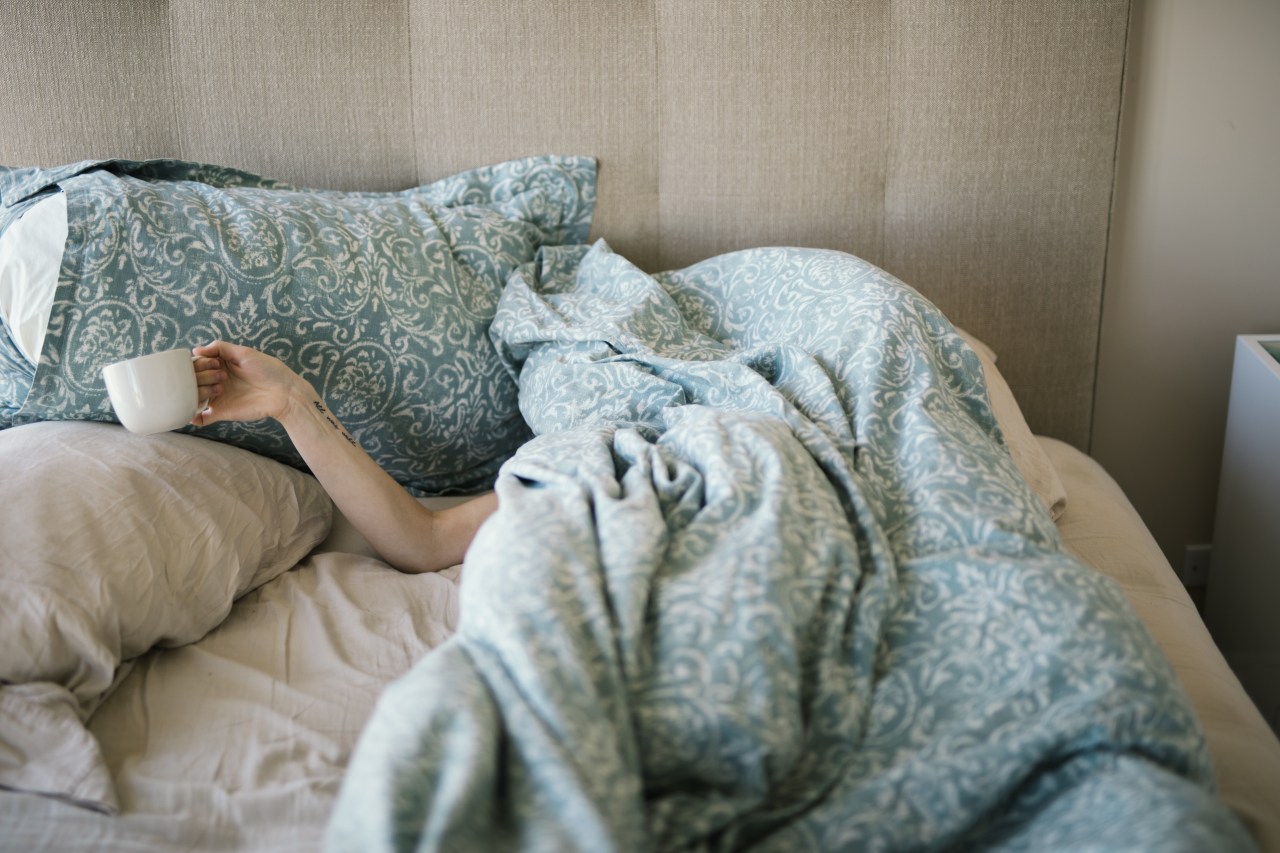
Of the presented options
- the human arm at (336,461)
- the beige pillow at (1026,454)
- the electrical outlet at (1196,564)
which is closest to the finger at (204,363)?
the human arm at (336,461)

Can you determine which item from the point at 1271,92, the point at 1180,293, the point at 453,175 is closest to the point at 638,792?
the point at 453,175

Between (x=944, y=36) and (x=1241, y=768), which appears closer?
(x=1241, y=768)

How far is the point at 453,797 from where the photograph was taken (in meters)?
0.63

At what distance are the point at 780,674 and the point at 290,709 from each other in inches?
19.3

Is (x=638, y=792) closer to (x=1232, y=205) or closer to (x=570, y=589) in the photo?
(x=570, y=589)

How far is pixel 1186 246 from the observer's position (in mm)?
1677

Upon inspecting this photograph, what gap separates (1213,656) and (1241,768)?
0.23 m

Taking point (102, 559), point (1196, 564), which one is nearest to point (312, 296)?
point (102, 559)

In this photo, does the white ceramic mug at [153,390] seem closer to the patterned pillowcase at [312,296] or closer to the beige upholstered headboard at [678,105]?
the patterned pillowcase at [312,296]

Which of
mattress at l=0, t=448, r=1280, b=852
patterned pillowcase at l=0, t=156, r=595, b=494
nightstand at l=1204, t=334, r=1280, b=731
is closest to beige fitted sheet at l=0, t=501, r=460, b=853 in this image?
mattress at l=0, t=448, r=1280, b=852

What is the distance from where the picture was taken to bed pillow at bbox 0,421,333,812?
85cm

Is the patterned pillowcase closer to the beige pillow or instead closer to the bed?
the bed

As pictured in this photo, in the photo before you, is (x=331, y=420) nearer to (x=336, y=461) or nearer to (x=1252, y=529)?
(x=336, y=461)

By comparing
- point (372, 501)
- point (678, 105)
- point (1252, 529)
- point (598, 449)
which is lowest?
point (1252, 529)
